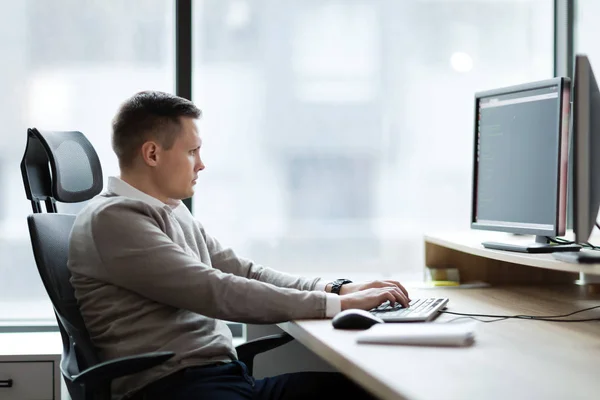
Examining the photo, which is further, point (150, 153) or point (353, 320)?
point (150, 153)

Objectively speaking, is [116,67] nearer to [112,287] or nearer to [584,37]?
[112,287]

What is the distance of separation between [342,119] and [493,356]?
5.47 ft

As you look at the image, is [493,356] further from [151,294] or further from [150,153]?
[150,153]

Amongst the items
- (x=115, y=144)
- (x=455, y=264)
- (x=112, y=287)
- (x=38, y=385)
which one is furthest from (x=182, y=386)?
(x=455, y=264)

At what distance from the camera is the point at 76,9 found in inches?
108

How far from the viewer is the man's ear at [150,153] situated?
1.79 m

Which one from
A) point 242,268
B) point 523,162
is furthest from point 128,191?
point 523,162

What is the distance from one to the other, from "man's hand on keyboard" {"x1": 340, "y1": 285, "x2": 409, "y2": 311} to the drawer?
105cm

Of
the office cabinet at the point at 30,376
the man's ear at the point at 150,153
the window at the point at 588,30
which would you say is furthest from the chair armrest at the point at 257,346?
the window at the point at 588,30

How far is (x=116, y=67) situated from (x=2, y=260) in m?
0.81

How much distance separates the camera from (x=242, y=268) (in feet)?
6.81

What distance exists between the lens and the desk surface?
1.10 metres

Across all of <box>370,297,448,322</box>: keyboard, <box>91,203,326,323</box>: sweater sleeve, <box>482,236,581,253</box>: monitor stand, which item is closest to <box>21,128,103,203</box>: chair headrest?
<box>91,203,326,323</box>: sweater sleeve

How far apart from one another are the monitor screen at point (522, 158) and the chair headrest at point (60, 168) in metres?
1.07
